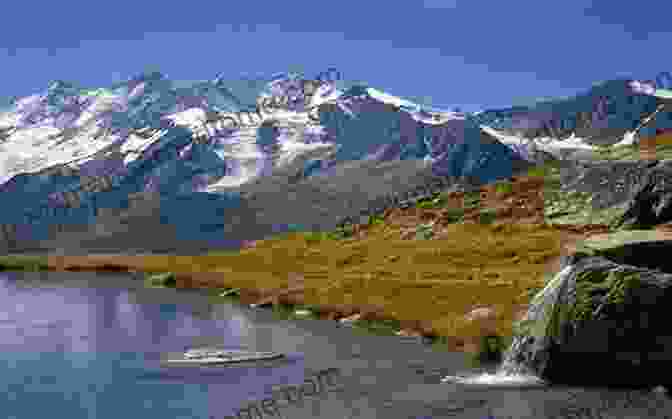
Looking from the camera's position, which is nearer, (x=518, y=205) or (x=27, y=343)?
(x=27, y=343)

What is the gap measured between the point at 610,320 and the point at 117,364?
88.4 feet

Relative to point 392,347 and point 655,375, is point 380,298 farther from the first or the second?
point 655,375

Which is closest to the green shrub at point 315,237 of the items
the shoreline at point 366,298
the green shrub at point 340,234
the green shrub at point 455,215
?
the green shrub at point 340,234

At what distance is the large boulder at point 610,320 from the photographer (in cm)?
3609

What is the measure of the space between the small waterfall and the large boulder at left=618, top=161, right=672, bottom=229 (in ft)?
32.6

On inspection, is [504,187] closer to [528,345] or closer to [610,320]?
[528,345]

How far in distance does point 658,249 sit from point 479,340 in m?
13.7

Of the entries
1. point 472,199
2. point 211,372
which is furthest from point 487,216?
point 211,372

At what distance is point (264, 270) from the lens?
109375mm

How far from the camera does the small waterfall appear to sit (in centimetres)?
3828

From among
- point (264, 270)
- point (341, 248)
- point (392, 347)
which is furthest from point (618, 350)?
point (341, 248)

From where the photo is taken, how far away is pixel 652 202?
4791 centimetres

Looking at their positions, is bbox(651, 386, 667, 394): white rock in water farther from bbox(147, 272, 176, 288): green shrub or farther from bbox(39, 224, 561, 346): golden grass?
bbox(147, 272, 176, 288): green shrub

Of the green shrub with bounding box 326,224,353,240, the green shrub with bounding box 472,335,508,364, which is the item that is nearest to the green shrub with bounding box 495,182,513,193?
the green shrub with bounding box 326,224,353,240
